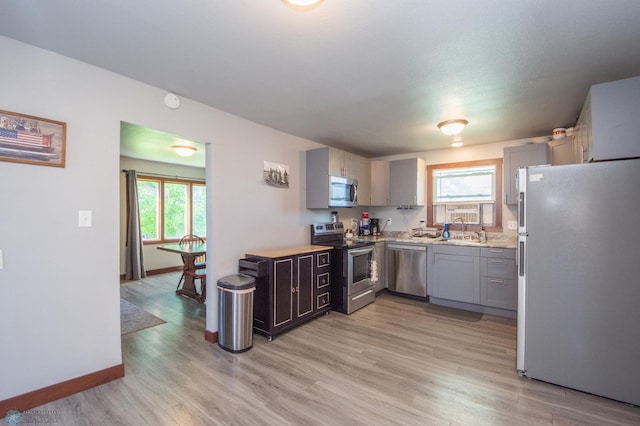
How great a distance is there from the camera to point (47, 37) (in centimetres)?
184

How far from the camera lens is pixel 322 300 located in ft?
12.0

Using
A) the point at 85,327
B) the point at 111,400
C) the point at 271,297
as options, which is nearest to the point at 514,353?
the point at 271,297

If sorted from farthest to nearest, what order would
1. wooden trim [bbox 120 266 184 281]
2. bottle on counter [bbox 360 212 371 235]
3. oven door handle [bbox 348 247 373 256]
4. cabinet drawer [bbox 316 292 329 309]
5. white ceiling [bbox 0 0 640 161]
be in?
wooden trim [bbox 120 266 184 281]
bottle on counter [bbox 360 212 371 235]
oven door handle [bbox 348 247 373 256]
cabinet drawer [bbox 316 292 329 309]
white ceiling [bbox 0 0 640 161]

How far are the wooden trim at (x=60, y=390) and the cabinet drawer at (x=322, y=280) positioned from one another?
2.05 m

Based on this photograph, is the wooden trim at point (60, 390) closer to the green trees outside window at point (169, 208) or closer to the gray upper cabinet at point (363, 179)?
the gray upper cabinet at point (363, 179)

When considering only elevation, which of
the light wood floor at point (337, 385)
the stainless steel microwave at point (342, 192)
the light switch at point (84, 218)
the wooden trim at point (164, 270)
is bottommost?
the light wood floor at point (337, 385)

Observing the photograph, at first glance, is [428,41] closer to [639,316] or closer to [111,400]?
[639,316]

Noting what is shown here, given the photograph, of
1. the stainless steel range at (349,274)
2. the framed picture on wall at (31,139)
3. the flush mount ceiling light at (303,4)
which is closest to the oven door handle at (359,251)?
the stainless steel range at (349,274)

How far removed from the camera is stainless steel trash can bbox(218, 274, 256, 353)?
2.75 m

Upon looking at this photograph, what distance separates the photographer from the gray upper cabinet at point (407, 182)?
471 centimetres

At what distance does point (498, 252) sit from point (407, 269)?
123 centimetres

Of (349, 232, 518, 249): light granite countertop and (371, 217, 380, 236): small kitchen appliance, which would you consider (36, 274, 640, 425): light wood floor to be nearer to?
(349, 232, 518, 249): light granite countertop

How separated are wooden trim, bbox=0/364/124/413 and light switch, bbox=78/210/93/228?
1115mm

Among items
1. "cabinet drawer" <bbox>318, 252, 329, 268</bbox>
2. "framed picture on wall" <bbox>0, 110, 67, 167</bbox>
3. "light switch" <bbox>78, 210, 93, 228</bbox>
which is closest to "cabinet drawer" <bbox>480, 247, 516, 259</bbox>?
"cabinet drawer" <bbox>318, 252, 329, 268</bbox>
